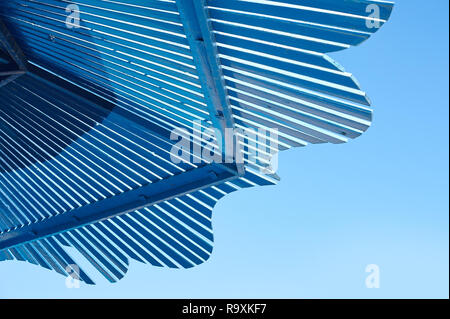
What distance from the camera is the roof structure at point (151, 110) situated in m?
4.29

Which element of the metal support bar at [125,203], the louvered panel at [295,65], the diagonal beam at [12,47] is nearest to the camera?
the louvered panel at [295,65]

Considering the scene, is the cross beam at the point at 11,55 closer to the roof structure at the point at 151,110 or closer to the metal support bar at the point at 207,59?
the roof structure at the point at 151,110

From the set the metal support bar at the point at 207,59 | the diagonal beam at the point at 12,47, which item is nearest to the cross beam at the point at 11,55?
the diagonal beam at the point at 12,47

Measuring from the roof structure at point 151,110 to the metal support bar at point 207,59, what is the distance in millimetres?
14

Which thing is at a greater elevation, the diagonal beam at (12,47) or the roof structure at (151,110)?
the diagonal beam at (12,47)

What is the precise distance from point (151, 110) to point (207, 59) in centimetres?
192

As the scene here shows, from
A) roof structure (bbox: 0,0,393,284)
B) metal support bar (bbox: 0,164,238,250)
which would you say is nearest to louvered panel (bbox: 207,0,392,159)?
roof structure (bbox: 0,0,393,284)

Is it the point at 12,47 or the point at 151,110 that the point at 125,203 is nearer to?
the point at 151,110

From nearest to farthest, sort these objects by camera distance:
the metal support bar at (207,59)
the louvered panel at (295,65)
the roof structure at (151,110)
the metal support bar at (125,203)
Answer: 1. the louvered panel at (295,65)
2. the metal support bar at (207,59)
3. the roof structure at (151,110)
4. the metal support bar at (125,203)

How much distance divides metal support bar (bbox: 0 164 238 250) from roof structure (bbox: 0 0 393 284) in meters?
0.02

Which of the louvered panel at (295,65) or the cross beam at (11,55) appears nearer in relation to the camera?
the louvered panel at (295,65)

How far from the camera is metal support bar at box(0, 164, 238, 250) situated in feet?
22.6

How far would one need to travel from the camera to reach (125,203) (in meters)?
8.14

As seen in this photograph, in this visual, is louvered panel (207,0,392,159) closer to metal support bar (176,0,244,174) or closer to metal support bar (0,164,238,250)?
metal support bar (176,0,244,174)
